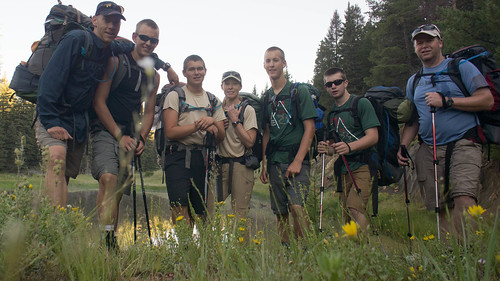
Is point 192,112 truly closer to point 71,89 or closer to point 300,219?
point 71,89

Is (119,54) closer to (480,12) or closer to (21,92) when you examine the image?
(21,92)

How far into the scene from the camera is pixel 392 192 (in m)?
15.8

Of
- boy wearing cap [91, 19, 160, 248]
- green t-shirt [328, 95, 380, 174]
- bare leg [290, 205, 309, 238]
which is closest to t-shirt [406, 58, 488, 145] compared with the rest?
green t-shirt [328, 95, 380, 174]

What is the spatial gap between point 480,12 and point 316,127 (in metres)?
7.50

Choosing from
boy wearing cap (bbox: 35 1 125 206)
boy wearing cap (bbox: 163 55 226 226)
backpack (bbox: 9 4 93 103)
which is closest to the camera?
boy wearing cap (bbox: 35 1 125 206)

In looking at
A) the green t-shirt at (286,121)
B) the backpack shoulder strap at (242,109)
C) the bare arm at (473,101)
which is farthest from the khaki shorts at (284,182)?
the bare arm at (473,101)

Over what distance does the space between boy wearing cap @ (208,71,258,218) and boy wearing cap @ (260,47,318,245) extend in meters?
0.26

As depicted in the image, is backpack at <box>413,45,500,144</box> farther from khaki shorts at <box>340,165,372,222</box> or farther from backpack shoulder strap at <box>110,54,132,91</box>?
backpack shoulder strap at <box>110,54,132,91</box>

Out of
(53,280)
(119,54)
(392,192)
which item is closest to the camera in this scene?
(53,280)

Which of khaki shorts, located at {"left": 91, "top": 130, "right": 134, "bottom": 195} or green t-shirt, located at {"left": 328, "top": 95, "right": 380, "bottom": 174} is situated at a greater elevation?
green t-shirt, located at {"left": 328, "top": 95, "right": 380, "bottom": 174}

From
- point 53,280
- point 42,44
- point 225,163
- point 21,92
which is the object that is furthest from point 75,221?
point 225,163

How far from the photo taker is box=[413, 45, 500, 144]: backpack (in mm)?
3953

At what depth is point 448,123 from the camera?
407 cm

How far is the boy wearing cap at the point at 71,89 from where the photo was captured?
11.8ft
